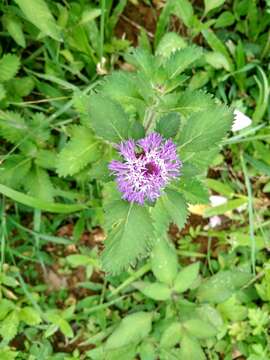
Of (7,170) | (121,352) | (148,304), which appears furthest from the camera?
(148,304)

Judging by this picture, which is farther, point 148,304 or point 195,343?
point 148,304

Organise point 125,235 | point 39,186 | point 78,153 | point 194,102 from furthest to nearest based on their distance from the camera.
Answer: point 39,186, point 78,153, point 194,102, point 125,235

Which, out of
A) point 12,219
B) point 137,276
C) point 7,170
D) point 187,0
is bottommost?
point 137,276

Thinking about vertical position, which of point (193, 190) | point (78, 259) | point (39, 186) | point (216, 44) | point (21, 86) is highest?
point (216, 44)

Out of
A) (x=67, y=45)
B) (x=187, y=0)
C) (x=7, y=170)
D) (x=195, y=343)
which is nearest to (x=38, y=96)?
(x=67, y=45)

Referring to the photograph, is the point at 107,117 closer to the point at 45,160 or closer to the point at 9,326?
the point at 45,160

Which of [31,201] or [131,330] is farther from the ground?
[31,201]

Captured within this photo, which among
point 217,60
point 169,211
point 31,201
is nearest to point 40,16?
point 31,201

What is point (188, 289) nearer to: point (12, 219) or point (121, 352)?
point (121, 352)
